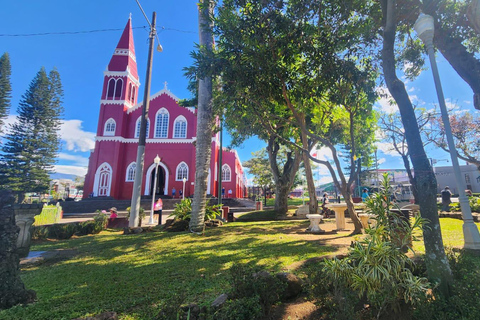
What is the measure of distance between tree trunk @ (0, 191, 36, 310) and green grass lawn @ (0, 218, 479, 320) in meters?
0.12

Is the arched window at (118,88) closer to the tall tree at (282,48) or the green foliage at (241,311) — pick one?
the tall tree at (282,48)

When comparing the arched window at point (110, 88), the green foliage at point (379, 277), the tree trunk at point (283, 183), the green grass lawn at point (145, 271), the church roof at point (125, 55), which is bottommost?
the green grass lawn at point (145, 271)

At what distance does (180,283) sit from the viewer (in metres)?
3.34

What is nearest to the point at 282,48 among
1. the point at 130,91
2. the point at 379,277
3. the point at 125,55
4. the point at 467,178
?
the point at 379,277

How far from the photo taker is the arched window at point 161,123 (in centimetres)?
2627

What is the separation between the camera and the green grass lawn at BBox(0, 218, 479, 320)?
2.69 m

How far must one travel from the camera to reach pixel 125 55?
26703 mm

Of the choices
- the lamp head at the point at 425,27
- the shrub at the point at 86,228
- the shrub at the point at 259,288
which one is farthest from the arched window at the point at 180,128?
the shrub at the point at 259,288

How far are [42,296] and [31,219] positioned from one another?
157 inches

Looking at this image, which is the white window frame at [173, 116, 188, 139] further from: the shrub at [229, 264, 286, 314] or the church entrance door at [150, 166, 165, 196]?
the shrub at [229, 264, 286, 314]

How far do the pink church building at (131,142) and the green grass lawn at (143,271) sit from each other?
18.5 metres

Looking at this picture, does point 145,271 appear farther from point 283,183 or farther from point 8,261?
point 283,183

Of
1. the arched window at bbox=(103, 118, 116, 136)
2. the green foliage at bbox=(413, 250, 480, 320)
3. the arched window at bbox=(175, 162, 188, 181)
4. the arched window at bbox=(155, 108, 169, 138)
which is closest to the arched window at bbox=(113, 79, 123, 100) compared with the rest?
the arched window at bbox=(103, 118, 116, 136)

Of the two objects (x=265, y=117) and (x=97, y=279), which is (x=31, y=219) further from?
(x=265, y=117)
